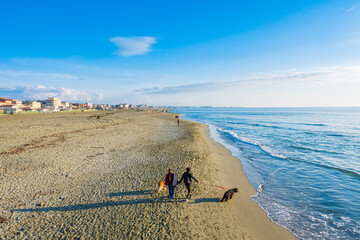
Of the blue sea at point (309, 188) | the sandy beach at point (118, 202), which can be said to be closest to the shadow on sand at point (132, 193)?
the sandy beach at point (118, 202)

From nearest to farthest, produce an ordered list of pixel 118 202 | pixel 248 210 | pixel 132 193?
pixel 118 202 < pixel 248 210 < pixel 132 193

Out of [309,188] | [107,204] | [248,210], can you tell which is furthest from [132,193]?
[309,188]

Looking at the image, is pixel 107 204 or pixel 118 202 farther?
pixel 118 202

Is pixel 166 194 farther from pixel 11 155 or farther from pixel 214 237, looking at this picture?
pixel 11 155

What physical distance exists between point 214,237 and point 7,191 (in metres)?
11.6

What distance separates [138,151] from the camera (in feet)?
60.3

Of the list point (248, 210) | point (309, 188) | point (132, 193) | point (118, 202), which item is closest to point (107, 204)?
point (118, 202)

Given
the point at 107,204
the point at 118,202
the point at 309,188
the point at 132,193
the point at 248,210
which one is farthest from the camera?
the point at 309,188

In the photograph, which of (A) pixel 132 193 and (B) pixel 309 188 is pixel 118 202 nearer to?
(A) pixel 132 193

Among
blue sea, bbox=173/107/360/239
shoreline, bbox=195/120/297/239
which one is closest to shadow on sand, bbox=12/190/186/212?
shoreline, bbox=195/120/297/239

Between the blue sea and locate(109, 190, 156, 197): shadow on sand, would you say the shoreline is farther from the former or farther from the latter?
locate(109, 190, 156, 197): shadow on sand

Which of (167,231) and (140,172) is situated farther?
(140,172)

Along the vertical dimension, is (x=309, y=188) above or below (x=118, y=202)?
below

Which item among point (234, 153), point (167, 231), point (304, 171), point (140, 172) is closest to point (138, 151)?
point (140, 172)
